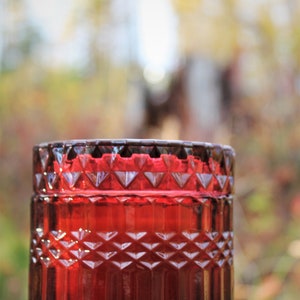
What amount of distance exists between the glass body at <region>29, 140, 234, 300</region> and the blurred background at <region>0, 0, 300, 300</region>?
1.79 meters

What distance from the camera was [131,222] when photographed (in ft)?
1.37

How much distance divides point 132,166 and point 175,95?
3300 mm

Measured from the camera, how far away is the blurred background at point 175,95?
105 inches

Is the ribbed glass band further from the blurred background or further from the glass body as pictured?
the blurred background

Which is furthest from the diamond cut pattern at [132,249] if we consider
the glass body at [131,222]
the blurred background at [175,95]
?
the blurred background at [175,95]

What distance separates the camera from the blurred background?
105 inches

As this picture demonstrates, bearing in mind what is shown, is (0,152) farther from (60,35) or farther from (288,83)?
(288,83)

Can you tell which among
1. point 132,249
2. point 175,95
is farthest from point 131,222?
point 175,95

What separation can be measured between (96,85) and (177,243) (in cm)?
329

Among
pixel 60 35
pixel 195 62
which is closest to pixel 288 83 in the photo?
pixel 195 62

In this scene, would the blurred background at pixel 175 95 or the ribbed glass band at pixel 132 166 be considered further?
the blurred background at pixel 175 95

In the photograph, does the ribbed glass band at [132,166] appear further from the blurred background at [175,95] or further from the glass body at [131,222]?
the blurred background at [175,95]

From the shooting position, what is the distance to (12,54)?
341 cm

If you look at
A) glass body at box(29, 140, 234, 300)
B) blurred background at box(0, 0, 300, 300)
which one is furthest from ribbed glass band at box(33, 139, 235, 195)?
blurred background at box(0, 0, 300, 300)
